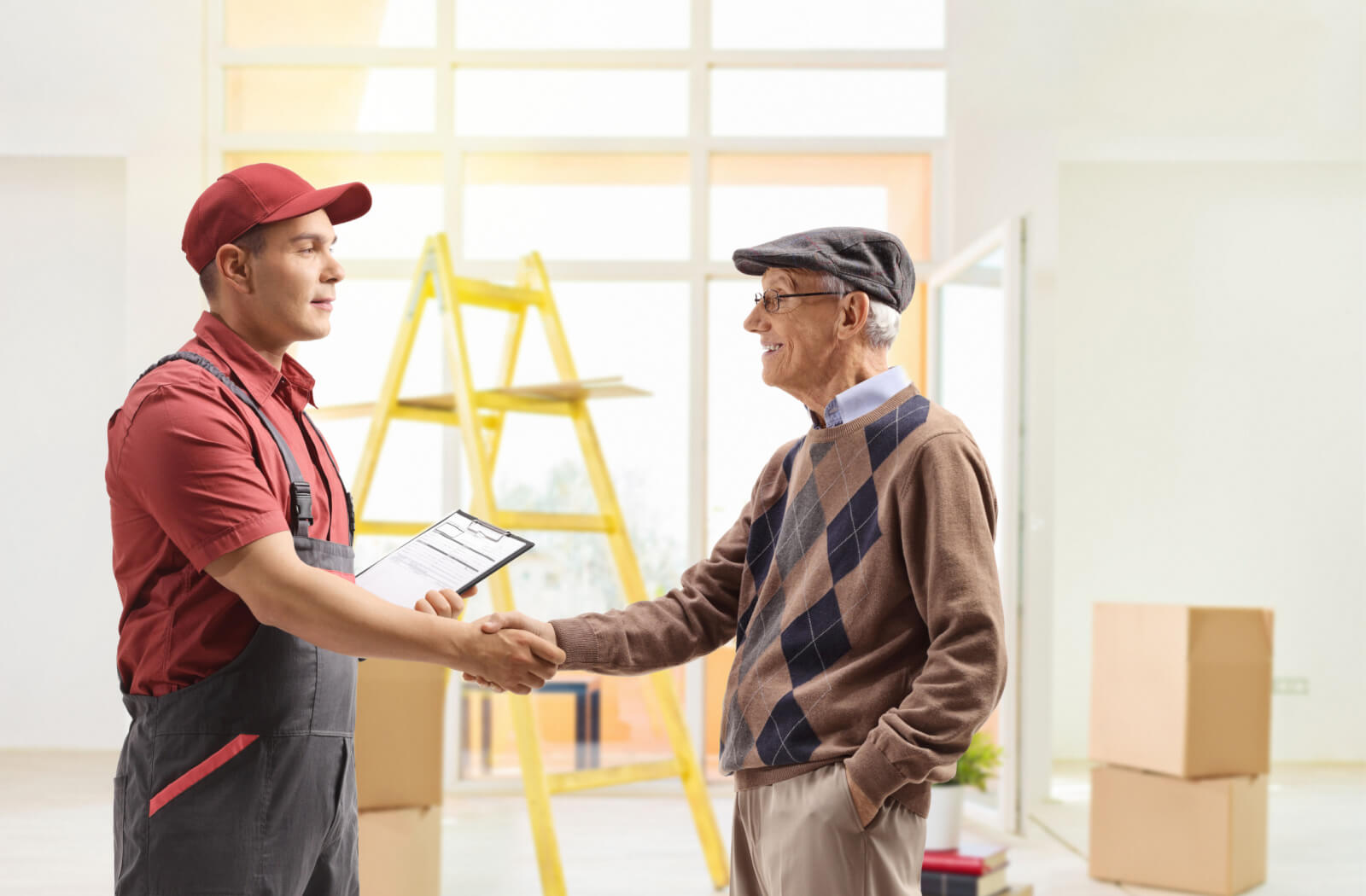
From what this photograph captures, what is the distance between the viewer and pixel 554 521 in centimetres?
336

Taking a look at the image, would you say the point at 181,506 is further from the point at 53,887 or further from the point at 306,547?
the point at 53,887

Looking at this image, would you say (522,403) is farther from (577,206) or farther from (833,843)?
(833,843)

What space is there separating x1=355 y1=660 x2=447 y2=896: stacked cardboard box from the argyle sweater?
1381 mm

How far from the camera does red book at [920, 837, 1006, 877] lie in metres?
2.90

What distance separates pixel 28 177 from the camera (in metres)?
4.71

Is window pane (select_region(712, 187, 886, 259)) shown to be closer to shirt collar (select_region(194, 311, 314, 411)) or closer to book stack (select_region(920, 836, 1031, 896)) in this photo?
book stack (select_region(920, 836, 1031, 896))

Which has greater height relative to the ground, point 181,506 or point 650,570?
point 181,506

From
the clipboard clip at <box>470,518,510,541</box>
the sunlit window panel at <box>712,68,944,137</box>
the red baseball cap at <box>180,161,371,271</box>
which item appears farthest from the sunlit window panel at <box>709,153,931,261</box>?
the red baseball cap at <box>180,161,371,271</box>

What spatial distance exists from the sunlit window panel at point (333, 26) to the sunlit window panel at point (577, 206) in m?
0.62

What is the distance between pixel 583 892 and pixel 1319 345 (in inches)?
102

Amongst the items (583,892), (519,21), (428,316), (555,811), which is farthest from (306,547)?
(519,21)

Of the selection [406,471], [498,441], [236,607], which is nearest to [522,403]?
[498,441]

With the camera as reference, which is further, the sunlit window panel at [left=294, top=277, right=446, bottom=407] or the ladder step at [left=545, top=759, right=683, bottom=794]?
the sunlit window panel at [left=294, top=277, right=446, bottom=407]

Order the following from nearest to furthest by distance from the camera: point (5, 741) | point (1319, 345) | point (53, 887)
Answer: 1. point (1319, 345)
2. point (53, 887)
3. point (5, 741)
